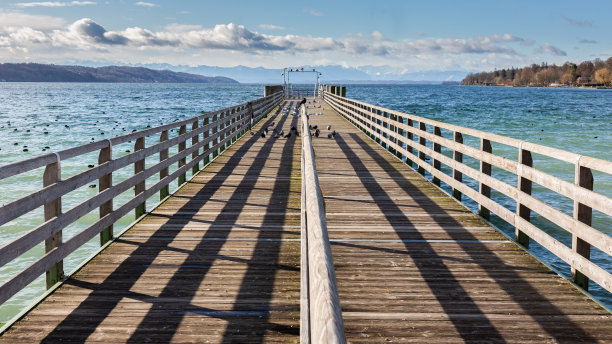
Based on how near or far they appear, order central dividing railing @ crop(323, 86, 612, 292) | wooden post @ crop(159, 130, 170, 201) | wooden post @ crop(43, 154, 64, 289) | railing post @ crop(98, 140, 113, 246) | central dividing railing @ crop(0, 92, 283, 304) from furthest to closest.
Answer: wooden post @ crop(159, 130, 170, 201)
railing post @ crop(98, 140, 113, 246)
wooden post @ crop(43, 154, 64, 289)
central dividing railing @ crop(323, 86, 612, 292)
central dividing railing @ crop(0, 92, 283, 304)

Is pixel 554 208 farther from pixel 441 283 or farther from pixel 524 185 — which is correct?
pixel 441 283

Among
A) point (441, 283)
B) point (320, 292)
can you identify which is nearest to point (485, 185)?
point (441, 283)

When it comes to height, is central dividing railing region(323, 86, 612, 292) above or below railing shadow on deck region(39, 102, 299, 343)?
above

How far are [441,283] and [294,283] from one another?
144cm

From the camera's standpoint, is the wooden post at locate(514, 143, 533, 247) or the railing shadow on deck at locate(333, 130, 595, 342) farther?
the wooden post at locate(514, 143, 533, 247)

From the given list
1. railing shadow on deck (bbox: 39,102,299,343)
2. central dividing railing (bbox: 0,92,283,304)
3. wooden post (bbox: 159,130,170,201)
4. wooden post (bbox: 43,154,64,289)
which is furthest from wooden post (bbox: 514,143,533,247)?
wooden post (bbox: 159,130,170,201)

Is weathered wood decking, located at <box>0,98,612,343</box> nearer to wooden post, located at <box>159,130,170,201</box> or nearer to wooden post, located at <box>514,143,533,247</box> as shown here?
wooden post, located at <box>514,143,533,247</box>

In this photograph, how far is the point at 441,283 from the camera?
18.0 ft

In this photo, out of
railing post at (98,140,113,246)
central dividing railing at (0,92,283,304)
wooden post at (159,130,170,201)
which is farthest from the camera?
wooden post at (159,130,170,201)

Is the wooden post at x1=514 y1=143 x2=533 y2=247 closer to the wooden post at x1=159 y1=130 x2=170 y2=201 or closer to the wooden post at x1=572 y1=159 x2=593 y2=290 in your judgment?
the wooden post at x1=572 y1=159 x2=593 y2=290

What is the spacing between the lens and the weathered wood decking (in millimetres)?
4430

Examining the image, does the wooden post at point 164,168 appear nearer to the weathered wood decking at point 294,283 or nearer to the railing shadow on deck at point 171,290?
the weathered wood decking at point 294,283

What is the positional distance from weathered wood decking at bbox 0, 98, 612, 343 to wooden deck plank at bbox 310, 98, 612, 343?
0.02 metres

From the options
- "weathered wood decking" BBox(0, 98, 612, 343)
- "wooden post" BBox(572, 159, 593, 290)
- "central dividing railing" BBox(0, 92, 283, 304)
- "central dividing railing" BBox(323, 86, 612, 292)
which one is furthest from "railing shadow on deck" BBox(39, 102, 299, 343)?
"wooden post" BBox(572, 159, 593, 290)
